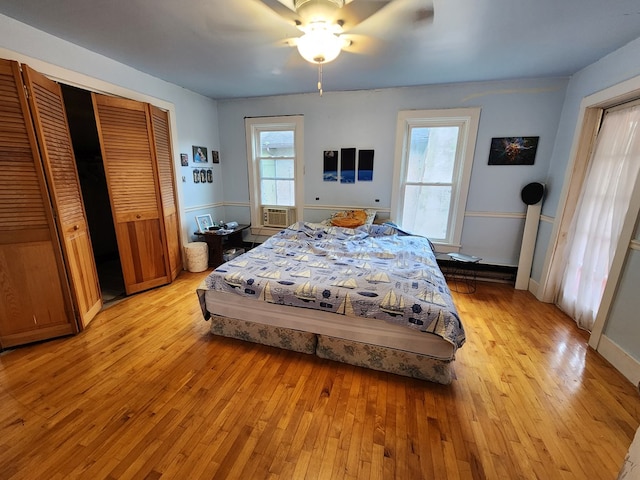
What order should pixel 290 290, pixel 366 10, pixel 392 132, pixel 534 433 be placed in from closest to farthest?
1. pixel 534 433
2. pixel 366 10
3. pixel 290 290
4. pixel 392 132

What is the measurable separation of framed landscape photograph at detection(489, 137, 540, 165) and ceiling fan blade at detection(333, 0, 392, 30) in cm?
235

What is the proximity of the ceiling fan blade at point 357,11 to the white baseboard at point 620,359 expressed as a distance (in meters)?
2.94

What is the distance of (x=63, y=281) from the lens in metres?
2.18

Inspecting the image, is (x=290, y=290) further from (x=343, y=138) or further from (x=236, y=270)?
(x=343, y=138)

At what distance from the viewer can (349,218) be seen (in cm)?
361

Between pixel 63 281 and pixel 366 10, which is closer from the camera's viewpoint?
pixel 366 10

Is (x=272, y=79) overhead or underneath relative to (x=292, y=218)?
overhead

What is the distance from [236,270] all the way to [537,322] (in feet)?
9.65

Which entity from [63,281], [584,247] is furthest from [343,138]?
[63,281]

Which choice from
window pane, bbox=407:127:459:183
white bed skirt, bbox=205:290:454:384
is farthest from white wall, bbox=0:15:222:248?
window pane, bbox=407:127:459:183

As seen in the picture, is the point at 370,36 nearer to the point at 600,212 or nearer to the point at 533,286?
the point at 600,212

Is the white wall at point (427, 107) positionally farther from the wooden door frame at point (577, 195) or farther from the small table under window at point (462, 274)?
the wooden door frame at point (577, 195)

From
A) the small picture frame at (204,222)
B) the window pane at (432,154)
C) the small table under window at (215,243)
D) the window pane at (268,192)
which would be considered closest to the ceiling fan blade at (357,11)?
the window pane at (432,154)

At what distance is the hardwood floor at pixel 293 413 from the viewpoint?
128 centimetres
